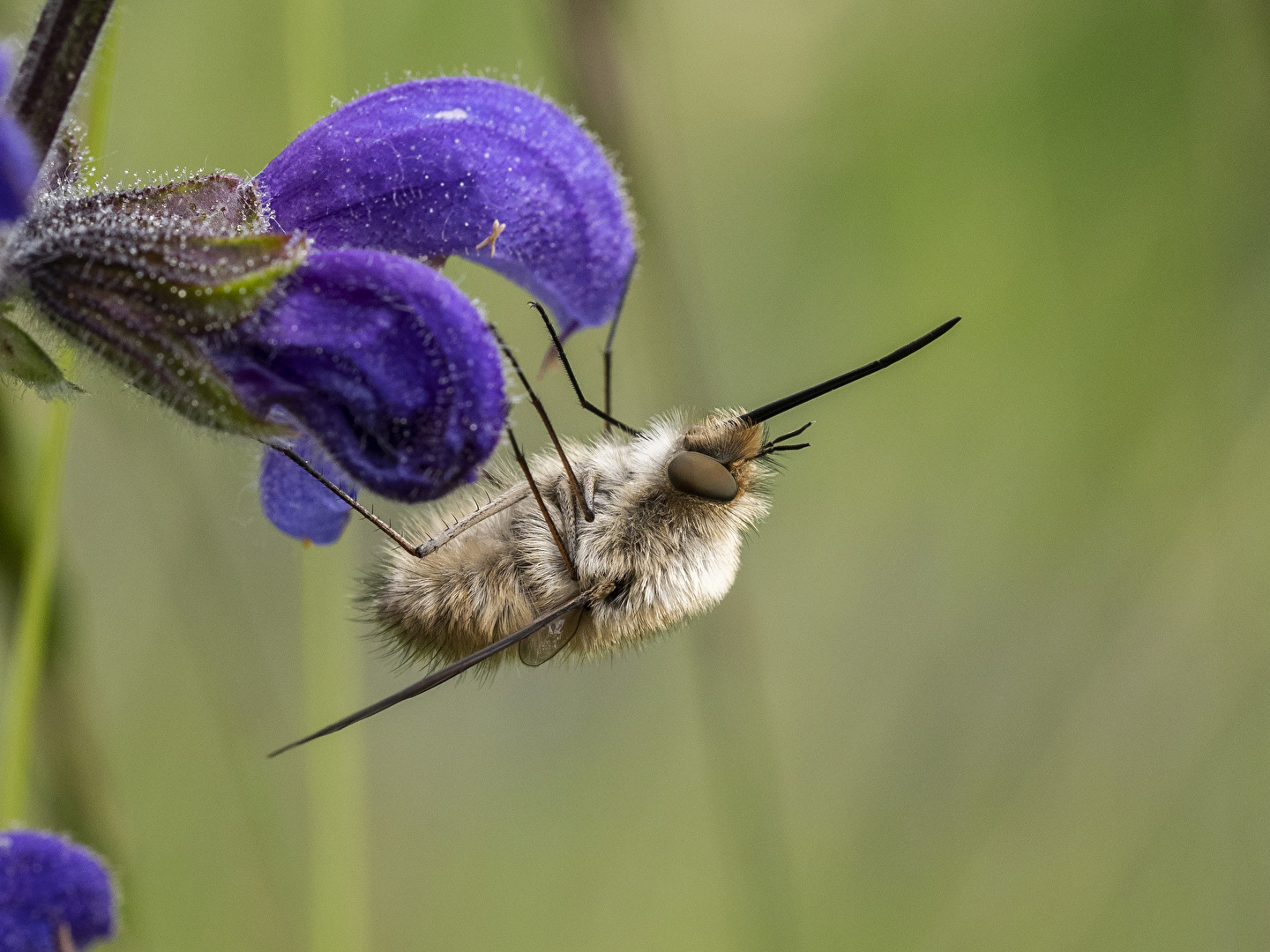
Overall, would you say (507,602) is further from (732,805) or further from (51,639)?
(732,805)

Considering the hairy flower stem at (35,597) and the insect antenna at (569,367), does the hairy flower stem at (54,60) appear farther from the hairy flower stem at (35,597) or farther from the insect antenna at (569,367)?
the hairy flower stem at (35,597)

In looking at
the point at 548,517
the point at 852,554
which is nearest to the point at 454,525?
the point at 548,517

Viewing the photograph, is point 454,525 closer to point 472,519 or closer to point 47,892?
point 472,519

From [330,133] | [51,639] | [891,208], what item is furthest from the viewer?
[891,208]

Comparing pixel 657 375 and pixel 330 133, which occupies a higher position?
pixel 330 133

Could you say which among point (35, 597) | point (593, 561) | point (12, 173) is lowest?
point (593, 561)

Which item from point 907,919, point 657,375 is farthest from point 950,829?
point 657,375
